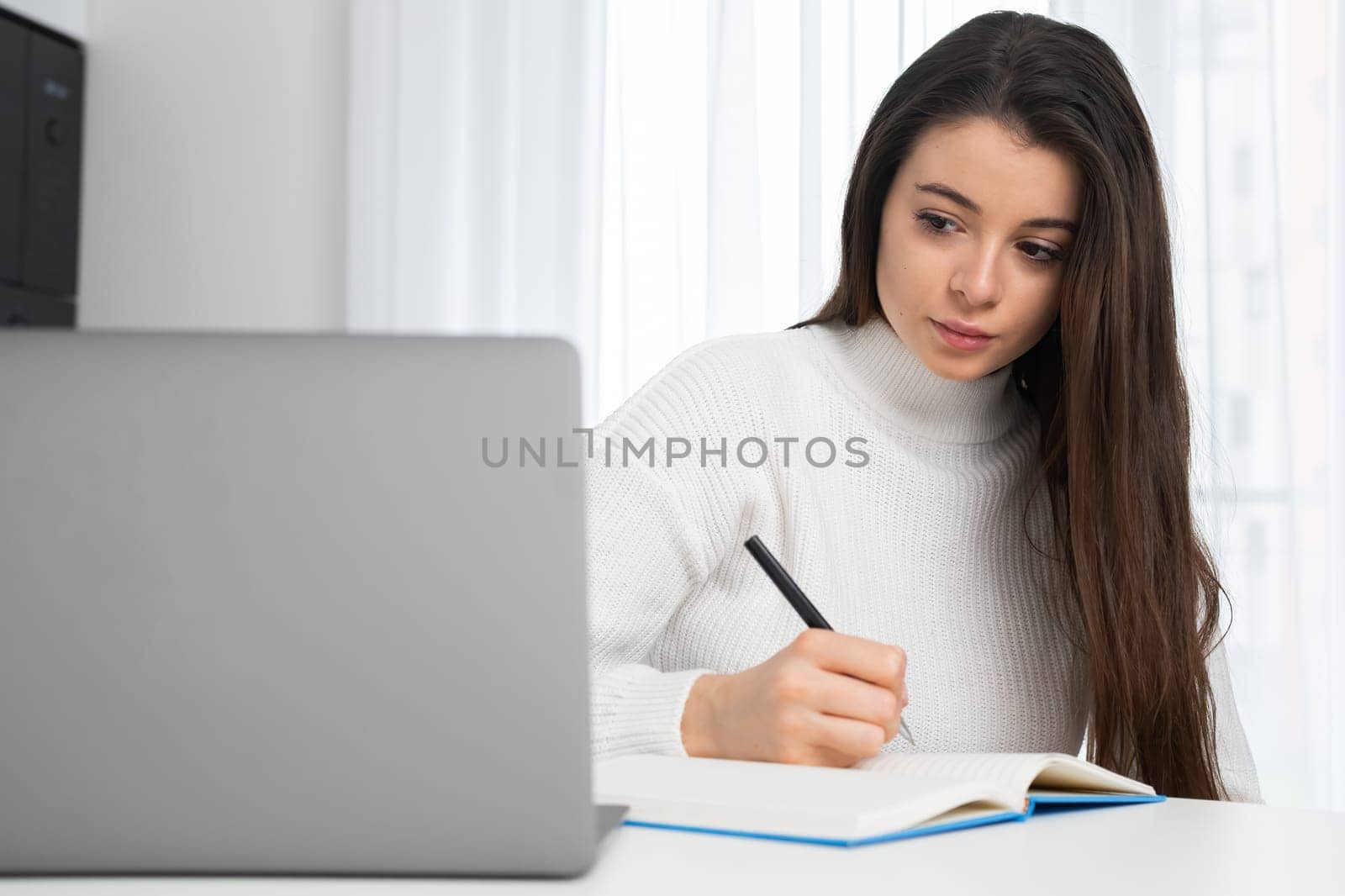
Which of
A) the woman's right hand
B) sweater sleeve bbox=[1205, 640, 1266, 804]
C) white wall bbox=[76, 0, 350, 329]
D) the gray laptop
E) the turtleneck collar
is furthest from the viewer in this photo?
white wall bbox=[76, 0, 350, 329]

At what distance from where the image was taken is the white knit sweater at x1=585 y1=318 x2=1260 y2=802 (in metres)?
1.19

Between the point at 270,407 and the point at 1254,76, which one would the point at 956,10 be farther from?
the point at 270,407

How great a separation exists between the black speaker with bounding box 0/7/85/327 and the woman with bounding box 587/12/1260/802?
179 centimetres

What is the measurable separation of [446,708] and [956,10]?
7.00 feet

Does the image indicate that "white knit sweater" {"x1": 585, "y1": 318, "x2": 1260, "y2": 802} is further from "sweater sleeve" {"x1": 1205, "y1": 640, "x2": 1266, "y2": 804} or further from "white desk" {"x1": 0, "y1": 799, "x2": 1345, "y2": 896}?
"white desk" {"x1": 0, "y1": 799, "x2": 1345, "y2": 896}

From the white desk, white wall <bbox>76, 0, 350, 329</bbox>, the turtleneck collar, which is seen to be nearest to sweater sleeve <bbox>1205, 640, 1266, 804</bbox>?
the turtleneck collar

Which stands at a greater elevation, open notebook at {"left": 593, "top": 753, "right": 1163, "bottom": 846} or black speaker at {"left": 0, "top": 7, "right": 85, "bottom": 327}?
black speaker at {"left": 0, "top": 7, "right": 85, "bottom": 327}

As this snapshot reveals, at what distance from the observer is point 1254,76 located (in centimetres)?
221

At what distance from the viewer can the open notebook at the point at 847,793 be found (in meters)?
0.60

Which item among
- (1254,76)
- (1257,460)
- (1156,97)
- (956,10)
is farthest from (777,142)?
(1257,460)

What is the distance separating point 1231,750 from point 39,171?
244 centimetres

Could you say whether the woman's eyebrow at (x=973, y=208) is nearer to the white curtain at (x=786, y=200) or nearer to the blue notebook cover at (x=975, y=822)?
the blue notebook cover at (x=975, y=822)

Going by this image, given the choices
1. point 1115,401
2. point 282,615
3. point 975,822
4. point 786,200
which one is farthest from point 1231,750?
point 786,200

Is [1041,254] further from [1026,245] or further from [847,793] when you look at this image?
[847,793]
